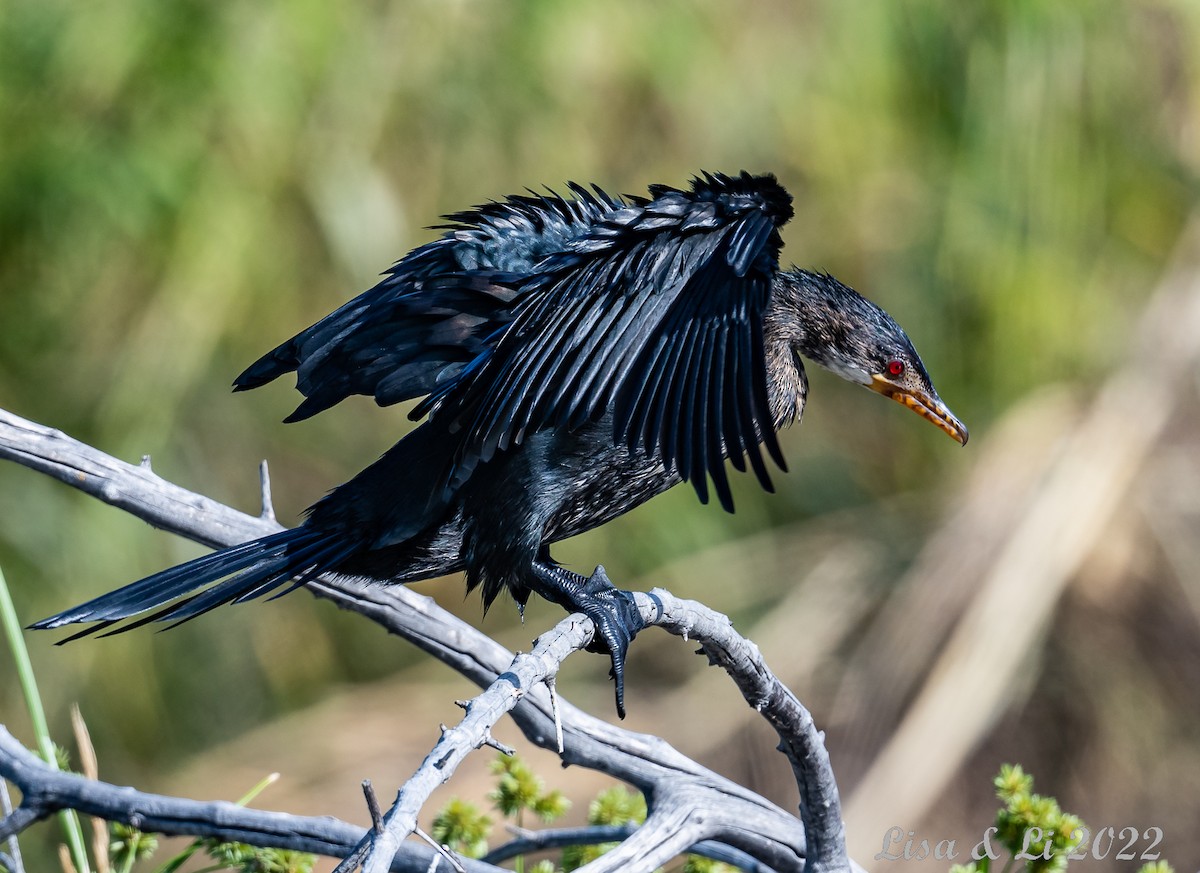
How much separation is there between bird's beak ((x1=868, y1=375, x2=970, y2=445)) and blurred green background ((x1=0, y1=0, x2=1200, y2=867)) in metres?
2.02

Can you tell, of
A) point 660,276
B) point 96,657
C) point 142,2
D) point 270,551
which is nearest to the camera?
point 660,276

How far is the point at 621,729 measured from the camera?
1.89 meters

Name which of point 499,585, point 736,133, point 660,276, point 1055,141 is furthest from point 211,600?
point 1055,141

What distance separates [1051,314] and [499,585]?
309cm

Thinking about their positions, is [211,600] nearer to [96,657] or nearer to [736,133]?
[96,657]

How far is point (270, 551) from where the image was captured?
1755mm

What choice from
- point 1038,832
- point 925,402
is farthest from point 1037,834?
point 925,402

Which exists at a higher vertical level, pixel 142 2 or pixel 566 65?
pixel 142 2

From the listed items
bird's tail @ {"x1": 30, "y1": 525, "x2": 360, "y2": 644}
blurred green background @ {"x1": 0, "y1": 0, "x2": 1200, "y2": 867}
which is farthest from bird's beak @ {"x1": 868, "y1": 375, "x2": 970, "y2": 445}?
blurred green background @ {"x1": 0, "y1": 0, "x2": 1200, "y2": 867}

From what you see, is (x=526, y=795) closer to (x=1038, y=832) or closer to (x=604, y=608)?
(x=604, y=608)

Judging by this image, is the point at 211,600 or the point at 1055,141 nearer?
the point at 211,600

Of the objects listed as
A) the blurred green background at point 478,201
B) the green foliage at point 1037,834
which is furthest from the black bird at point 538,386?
the blurred green background at point 478,201

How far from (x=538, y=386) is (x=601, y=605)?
0.96 feet

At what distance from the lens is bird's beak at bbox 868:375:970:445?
207 centimetres
